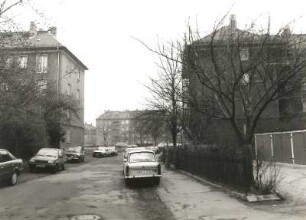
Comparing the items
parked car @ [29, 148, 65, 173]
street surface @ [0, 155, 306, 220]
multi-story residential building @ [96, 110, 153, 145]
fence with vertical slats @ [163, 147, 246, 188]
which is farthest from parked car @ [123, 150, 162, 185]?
multi-story residential building @ [96, 110, 153, 145]

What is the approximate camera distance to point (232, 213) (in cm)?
1144

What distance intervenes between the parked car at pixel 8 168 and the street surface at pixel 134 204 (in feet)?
2.12

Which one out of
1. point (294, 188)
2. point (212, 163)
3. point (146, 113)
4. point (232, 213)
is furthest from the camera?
point (146, 113)

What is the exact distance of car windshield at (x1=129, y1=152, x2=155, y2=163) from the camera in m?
19.9

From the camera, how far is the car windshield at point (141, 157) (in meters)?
19.9

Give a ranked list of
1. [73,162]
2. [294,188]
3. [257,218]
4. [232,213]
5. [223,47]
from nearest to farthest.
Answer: [257,218]
[232,213]
[294,188]
[223,47]
[73,162]

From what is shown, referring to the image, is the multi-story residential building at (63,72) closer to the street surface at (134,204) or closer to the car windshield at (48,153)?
the car windshield at (48,153)

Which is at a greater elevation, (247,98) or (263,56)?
(263,56)

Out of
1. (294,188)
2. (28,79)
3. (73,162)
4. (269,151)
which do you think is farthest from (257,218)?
(73,162)

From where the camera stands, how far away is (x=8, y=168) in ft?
63.6

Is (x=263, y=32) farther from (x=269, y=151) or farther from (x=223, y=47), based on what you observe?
(x=269, y=151)

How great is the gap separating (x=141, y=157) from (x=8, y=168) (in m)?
5.71

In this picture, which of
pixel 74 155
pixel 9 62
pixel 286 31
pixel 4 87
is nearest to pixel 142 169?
pixel 286 31

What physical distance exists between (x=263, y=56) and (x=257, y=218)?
668 centimetres
